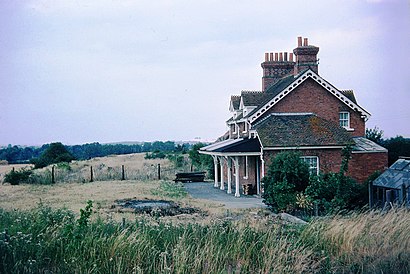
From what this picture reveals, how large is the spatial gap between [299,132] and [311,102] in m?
3.68

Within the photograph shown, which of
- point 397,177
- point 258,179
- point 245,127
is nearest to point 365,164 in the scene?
point 258,179

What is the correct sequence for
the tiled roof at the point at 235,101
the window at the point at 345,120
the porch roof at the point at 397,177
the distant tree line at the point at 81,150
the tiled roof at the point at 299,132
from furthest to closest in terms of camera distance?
1. the distant tree line at the point at 81,150
2. the tiled roof at the point at 235,101
3. the window at the point at 345,120
4. the tiled roof at the point at 299,132
5. the porch roof at the point at 397,177

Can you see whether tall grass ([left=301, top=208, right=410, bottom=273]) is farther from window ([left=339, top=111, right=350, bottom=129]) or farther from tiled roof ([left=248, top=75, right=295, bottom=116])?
window ([left=339, top=111, right=350, bottom=129])

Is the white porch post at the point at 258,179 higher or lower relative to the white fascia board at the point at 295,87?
lower

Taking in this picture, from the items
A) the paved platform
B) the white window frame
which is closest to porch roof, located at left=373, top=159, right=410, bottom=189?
the paved platform

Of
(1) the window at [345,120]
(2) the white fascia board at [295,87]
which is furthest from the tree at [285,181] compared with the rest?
(1) the window at [345,120]

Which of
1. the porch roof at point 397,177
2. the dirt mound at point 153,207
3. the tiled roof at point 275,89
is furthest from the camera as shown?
the tiled roof at point 275,89

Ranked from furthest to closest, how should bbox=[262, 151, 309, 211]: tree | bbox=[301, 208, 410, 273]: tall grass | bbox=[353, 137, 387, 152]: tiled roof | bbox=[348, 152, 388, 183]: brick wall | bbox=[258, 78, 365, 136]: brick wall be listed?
bbox=[258, 78, 365, 136]: brick wall < bbox=[353, 137, 387, 152]: tiled roof < bbox=[348, 152, 388, 183]: brick wall < bbox=[262, 151, 309, 211]: tree < bbox=[301, 208, 410, 273]: tall grass

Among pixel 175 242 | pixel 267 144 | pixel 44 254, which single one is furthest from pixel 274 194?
pixel 44 254

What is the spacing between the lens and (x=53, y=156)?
63875 millimetres

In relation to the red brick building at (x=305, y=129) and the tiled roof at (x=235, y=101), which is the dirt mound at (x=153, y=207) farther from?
the tiled roof at (x=235, y=101)

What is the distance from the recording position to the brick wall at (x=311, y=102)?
1185 inches

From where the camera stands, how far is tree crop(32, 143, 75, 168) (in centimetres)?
6181

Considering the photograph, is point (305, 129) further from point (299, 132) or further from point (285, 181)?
point (285, 181)
